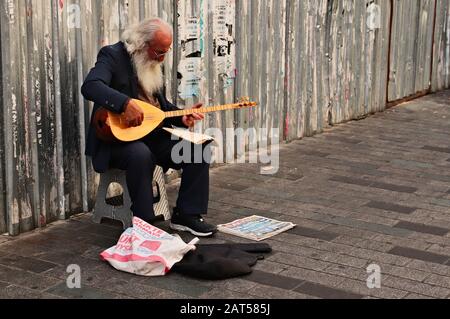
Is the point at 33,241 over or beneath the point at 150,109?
beneath

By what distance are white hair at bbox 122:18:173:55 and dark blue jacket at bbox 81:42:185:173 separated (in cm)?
8

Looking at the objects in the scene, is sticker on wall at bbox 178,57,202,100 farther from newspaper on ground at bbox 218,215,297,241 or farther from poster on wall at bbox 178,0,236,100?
newspaper on ground at bbox 218,215,297,241

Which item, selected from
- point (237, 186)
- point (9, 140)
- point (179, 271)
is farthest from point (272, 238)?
point (9, 140)

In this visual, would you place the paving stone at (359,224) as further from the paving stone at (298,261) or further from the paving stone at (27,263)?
the paving stone at (27,263)

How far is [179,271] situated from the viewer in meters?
4.16

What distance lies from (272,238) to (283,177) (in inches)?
66.6

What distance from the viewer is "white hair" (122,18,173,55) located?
186 inches

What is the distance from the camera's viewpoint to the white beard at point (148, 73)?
4.82 metres

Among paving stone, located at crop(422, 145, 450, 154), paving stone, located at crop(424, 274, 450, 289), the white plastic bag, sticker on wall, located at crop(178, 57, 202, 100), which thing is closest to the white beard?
the white plastic bag

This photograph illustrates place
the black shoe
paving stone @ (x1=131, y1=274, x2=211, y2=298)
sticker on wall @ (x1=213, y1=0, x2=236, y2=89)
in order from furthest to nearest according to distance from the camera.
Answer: sticker on wall @ (x1=213, y1=0, x2=236, y2=89) → the black shoe → paving stone @ (x1=131, y1=274, x2=211, y2=298)

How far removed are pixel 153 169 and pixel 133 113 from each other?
419 mm

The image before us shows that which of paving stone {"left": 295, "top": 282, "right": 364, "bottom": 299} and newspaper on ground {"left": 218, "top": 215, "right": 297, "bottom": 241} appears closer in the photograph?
paving stone {"left": 295, "top": 282, "right": 364, "bottom": 299}

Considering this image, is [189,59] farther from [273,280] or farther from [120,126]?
[273,280]

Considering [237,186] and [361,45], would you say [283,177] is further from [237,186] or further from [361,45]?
[361,45]
